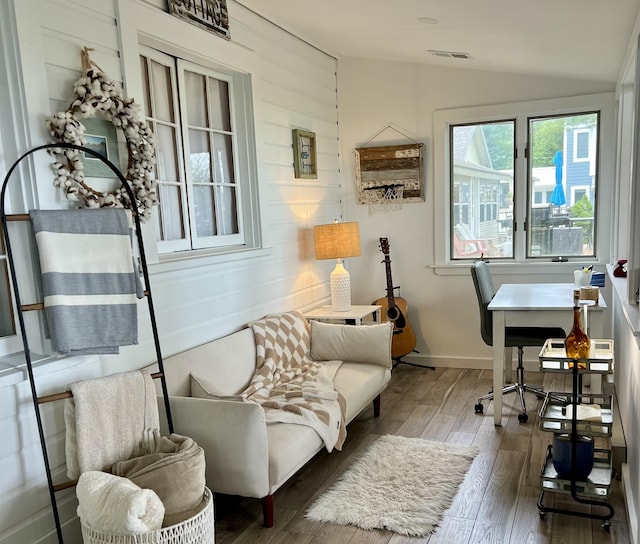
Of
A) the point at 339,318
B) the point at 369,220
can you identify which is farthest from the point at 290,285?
the point at 369,220

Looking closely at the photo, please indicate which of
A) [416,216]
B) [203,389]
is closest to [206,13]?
[203,389]

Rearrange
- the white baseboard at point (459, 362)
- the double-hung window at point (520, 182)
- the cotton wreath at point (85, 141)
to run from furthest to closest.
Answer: the white baseboard at point (459, 362) < the double-hung window at point (520, 182) < the cotton wreath at point (85, 141)

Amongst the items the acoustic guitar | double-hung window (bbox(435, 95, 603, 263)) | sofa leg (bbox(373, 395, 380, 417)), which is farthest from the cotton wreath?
double-hung window (bbox(435, 95, 603, 263))

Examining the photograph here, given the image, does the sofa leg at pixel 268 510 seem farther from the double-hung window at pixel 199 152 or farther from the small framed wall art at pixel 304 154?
the small framed wall art at pixel 304 154

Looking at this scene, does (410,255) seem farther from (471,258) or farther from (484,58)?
(484,58)

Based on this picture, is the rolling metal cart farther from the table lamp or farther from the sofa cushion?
the table lamp

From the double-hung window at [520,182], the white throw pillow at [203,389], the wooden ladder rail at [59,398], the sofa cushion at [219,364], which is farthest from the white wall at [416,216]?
the wooden ladder rail at [59,398]

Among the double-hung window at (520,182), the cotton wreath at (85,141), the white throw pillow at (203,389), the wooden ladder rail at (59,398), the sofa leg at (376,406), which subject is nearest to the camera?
the wooden ladder rail at (59,398)

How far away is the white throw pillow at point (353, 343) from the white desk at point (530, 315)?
2.25ft

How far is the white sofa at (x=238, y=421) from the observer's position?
92.8 inches

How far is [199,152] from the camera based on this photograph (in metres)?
3.38

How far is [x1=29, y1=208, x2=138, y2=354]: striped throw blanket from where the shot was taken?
6.94 ft

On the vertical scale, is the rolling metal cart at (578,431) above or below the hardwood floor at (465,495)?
above

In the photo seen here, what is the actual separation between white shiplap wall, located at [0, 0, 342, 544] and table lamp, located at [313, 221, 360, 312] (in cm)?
20
